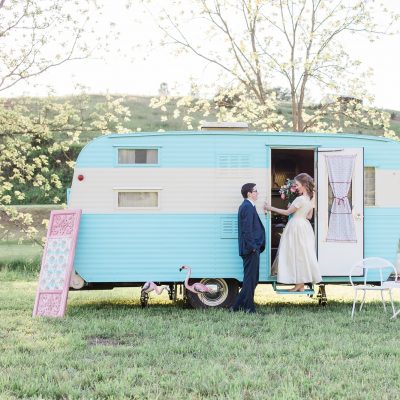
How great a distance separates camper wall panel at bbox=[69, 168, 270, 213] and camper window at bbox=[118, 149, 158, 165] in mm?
113

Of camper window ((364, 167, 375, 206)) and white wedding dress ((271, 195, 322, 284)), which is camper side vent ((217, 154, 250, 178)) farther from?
camper window ((364, 167, 375, 206))

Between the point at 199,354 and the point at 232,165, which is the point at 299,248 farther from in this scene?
the point at 199,354

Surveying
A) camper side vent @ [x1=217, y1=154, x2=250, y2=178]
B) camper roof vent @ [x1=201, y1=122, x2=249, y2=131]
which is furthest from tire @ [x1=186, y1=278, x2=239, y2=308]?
camper roof vent @ [x1=201, y1=122, x2=249, y2=131]

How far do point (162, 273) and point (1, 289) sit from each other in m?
5.31

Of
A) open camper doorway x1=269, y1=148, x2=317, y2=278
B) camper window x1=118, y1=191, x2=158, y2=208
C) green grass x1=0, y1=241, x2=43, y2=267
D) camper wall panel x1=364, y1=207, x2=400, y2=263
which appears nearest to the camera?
camper window x1=118, y1=191, x2=158, y2=208

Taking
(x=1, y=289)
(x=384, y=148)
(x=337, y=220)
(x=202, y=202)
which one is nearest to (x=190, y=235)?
(x=202, y=202)

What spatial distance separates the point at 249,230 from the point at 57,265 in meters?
2.59

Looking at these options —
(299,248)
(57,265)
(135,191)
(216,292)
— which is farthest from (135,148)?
(299,248)

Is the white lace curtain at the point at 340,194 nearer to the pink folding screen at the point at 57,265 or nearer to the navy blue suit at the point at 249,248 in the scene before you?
the navy blue suit at the point at 249,248

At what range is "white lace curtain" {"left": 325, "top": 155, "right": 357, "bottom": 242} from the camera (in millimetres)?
10523

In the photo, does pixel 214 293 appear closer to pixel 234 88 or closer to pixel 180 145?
pixel 180 145

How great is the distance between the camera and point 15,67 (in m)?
17.6

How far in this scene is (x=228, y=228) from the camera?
10367 millimetres

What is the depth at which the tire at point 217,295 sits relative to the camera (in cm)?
1034
